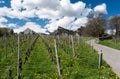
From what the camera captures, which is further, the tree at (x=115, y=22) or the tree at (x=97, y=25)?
the tree at (x=115, y=22)

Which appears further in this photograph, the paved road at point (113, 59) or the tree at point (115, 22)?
the tree at point (115, 22)

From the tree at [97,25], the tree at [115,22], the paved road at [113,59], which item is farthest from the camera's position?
the tree at [115,22]

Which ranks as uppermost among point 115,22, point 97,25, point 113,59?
point 115,22

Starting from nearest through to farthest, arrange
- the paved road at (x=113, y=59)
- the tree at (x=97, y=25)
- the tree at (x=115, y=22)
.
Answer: the paved road at (x=113, y=59) < the tree at (x=97, y=25) < the tree at (x=115, y=22)

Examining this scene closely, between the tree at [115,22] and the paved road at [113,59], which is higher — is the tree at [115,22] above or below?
above

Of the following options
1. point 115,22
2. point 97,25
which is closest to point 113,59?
point 97,25

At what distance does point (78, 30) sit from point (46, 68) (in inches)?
4647

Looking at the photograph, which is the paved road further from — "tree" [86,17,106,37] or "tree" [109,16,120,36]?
"tree" [109,16,120,36]

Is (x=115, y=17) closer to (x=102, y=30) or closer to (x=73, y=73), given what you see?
(x=102, y=30)

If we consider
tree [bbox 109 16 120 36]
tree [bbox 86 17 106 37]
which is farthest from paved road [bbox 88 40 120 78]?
tree [bbox 109 16 120 36]

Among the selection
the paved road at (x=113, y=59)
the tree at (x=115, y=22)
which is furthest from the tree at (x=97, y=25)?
the paved road at (x=113, y=59)

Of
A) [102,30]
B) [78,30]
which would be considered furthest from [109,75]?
[78,30]

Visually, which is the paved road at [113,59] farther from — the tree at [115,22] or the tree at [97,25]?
the tree at [115,22]

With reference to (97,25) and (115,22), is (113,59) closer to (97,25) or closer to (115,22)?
(97,25)
